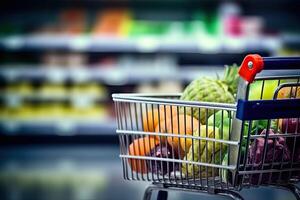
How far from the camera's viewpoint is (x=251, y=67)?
4.03 ft

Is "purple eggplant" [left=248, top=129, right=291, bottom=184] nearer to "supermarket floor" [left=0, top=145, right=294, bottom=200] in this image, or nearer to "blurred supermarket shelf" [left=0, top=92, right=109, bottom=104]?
"supermarket floor" [left=0, top=145, right=294, bottom=200]

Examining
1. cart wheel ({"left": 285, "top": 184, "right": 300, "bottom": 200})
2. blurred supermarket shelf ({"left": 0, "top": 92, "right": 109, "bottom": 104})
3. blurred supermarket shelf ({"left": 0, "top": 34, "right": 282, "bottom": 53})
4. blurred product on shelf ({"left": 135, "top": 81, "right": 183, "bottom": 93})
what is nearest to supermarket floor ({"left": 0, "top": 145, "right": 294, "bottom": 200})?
blurred supermarket shelf ({"left": 0, "top": 92, "right": 109, "bottom": 104})


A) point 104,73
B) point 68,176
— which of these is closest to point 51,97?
point 104,73

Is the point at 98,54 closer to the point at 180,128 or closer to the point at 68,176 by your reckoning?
the point at 68,176

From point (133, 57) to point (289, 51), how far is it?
54.3 inches

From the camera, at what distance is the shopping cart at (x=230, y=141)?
1.28 metres

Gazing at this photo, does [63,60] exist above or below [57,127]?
above

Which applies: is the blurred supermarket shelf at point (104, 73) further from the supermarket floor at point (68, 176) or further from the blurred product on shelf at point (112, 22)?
the supermarket floor at point (68, 176)

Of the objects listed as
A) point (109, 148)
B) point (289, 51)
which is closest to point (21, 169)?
point (109, 148)

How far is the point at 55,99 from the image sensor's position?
18.7ft

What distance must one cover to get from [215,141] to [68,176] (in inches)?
119

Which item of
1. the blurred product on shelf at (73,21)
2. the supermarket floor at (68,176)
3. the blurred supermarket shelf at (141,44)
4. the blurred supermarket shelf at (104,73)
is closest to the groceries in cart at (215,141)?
the supermarket floor at (68,176)

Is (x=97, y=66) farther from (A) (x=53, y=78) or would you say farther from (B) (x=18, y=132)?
(B) (x=18, y=132)

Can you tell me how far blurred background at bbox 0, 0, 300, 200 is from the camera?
5.43 metres
